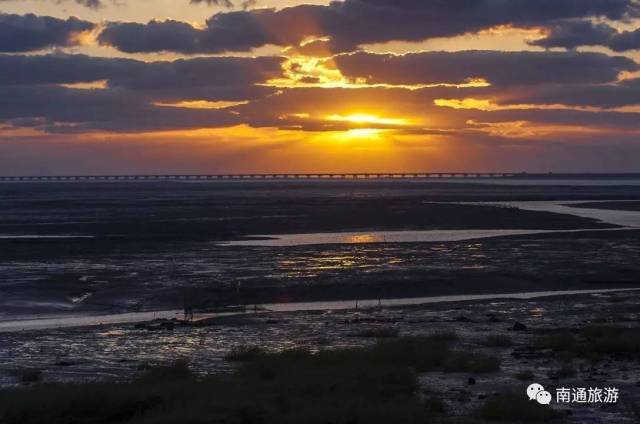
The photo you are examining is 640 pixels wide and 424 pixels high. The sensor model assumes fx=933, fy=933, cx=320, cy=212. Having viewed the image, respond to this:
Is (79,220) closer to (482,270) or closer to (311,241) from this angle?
(311,241)

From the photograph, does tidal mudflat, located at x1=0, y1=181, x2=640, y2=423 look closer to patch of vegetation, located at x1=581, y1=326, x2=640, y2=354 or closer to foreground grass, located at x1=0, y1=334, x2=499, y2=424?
patch of vegetation, located at x1=581, y1=326, x2=640, y2=354

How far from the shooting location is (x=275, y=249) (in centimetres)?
5881

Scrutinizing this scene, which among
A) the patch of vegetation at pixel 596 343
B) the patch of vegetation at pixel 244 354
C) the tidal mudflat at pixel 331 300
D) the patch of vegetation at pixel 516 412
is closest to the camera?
the patch of vegetation at pixel 516 412

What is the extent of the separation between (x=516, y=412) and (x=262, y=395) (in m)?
4.85

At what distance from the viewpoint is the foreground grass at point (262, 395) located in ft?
54.3

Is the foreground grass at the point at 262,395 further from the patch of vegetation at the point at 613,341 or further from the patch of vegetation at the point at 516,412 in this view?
the patch of vegetation at the point at 613,341

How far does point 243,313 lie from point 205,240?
32.8m

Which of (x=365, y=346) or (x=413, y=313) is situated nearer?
(x=365, y=346)

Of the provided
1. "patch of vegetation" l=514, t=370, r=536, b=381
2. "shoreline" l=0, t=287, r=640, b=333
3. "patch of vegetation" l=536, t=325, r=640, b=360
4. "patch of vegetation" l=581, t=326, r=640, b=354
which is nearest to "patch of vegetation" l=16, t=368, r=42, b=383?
"shoreline" l=0, t=287, r=640, b=333

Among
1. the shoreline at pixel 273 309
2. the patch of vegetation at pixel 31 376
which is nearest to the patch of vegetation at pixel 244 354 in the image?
the patch of vegetation at pixel 31 376

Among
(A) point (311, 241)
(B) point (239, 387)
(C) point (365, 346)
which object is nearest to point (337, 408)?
(B) point (239, 387)

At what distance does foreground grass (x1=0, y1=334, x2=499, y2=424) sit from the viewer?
16.5 m

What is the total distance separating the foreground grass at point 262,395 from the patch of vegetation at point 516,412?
1.04 m

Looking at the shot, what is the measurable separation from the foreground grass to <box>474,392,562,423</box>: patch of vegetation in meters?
1.04
